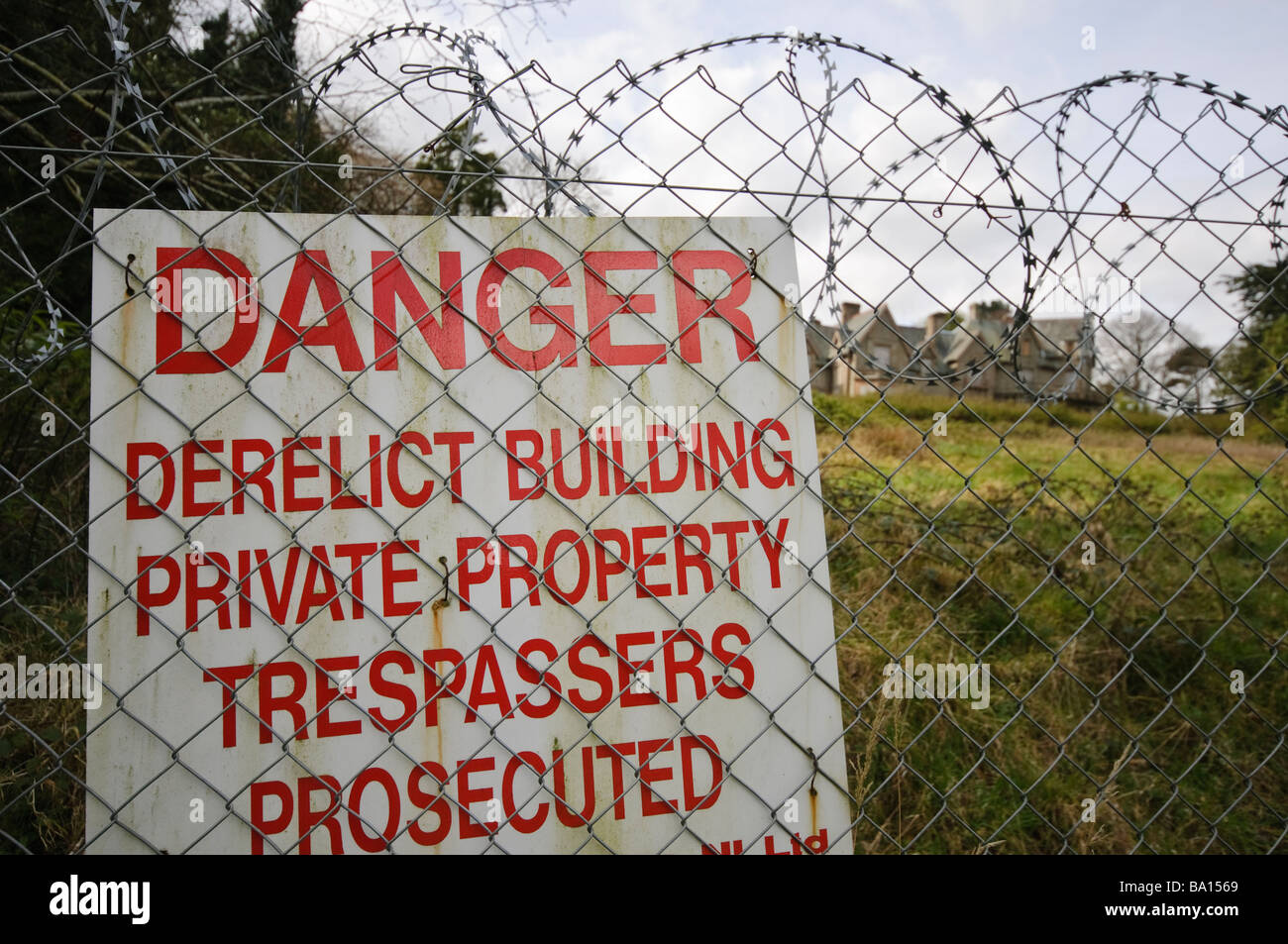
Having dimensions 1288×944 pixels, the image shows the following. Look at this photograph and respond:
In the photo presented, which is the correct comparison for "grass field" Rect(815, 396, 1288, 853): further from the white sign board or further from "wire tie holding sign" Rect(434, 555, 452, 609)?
"wire tie holding sign" Rect(434, 555, 452, 609)

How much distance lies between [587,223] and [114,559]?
1144mm

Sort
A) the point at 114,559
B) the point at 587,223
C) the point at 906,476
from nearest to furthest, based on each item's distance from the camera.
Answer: the point at 114,559 < the point at 587,223 < the point at 906,476

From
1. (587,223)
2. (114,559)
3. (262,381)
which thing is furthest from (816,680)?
(114,559)

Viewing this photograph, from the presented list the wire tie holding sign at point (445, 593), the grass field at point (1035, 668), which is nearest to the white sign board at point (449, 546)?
the wire tie holding sign at point (445, 593)

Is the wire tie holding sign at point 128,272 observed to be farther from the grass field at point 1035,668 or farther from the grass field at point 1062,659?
the grass field at point 1062,659

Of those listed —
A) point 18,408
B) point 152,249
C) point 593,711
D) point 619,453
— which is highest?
point 18,408

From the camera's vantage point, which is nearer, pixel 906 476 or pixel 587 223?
pixel 587 223

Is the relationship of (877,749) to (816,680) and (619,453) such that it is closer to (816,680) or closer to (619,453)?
(816,680)

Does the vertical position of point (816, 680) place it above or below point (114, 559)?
below

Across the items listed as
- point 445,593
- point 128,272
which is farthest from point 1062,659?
point 128,272

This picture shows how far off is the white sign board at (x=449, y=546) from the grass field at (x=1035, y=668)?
0.59 ft

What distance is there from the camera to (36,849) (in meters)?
2.09

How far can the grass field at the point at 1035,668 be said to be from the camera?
6.27ft

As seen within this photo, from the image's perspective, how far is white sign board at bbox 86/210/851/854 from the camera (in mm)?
1446
